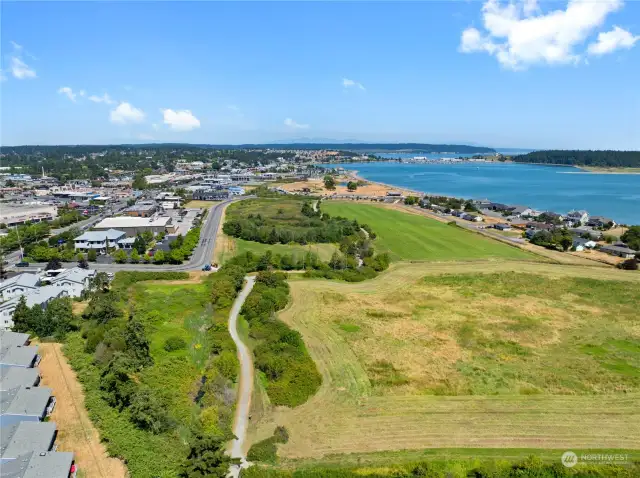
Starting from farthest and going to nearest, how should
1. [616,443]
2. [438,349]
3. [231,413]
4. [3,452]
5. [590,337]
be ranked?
[590,337] → [438,349] → [231,413] → [616,443] → [3,452]

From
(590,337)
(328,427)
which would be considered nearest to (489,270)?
→ (590,337)

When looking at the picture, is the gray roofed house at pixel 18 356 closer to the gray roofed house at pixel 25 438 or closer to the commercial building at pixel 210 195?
the gray roofed house at pixel 25 438

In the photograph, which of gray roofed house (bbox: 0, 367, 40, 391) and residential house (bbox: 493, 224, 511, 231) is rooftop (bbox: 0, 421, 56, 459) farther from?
residential house (bbox: 493, 224, 511, 231)

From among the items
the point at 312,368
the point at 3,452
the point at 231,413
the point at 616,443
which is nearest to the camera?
the point at 3,452

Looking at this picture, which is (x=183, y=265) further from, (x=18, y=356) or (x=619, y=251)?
(x=619, y=251)

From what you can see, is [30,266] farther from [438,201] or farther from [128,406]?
[438,201]

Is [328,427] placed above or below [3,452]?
below

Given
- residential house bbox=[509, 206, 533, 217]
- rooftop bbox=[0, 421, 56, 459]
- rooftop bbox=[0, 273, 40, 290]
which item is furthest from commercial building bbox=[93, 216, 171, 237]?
residential house bbox=[509, 206, 533, 217]
